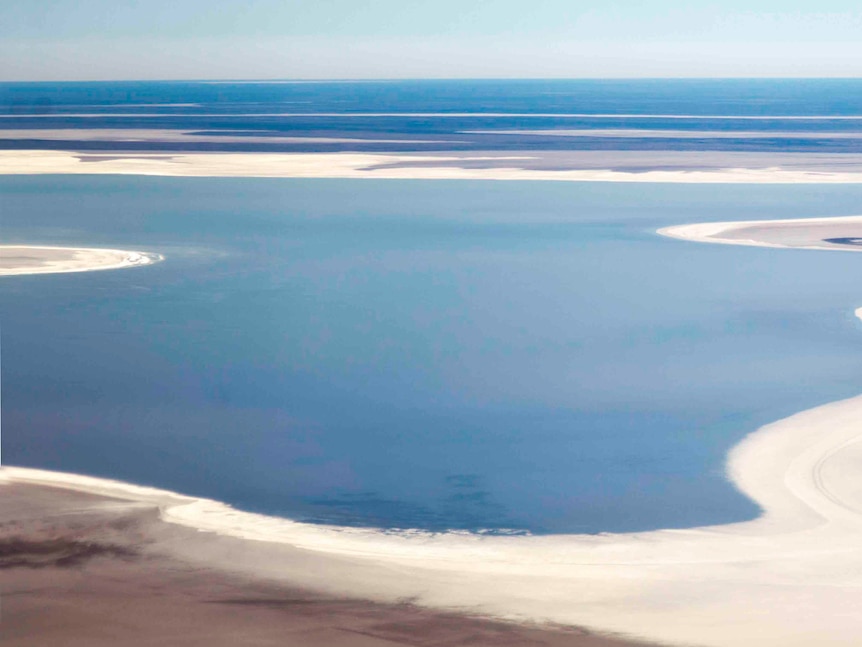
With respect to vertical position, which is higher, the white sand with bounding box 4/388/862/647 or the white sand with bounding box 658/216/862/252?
the white sand with bounding box 658/216/862/252

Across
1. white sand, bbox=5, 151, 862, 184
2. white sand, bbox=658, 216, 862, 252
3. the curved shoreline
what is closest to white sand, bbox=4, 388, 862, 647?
the curved shoreline

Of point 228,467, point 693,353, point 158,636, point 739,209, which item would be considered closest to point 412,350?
point 693,353

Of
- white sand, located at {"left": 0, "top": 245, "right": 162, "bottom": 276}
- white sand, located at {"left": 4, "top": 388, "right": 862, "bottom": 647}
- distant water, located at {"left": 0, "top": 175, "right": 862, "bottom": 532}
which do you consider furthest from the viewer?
white sand, located at {"left": 0, "top": 245, "right": 162, "bottom": 276}

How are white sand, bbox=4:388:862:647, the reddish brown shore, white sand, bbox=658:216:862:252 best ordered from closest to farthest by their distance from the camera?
the reddish brown shore < white sand, bbox=4:388:862:647 < white sand, bbox=658:216:862:252

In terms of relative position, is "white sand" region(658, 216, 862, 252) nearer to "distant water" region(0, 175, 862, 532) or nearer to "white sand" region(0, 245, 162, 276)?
"distant water" region(0, 175, 862, 532)

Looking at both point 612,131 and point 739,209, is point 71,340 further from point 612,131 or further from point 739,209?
point 612,131

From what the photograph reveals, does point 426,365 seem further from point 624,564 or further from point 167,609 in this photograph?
point 167,609

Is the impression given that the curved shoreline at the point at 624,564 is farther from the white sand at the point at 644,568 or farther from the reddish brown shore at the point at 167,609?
the reddish brown shore at the point at 167,609
